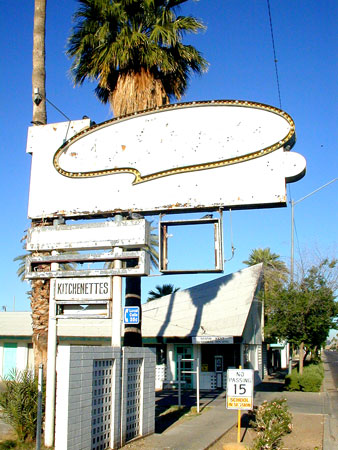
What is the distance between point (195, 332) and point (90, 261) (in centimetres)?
1397

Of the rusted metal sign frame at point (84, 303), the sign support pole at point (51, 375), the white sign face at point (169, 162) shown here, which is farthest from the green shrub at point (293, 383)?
the sign support pole at point (51, 375)

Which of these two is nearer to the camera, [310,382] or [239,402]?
[239,402]

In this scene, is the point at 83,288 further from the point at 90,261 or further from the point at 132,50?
the point at 132,50

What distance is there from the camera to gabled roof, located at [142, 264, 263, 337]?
25.2 m

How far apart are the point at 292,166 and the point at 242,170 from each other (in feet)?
3.79

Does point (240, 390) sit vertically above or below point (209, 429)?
above

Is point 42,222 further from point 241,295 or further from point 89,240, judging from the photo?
point 241,295

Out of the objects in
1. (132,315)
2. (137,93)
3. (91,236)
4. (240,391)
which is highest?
(137,93)

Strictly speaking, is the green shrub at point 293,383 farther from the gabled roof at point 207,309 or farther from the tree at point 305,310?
the gabled roof at point 207,309

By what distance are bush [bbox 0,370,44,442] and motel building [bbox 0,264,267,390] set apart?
521 inches

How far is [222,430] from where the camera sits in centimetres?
1330

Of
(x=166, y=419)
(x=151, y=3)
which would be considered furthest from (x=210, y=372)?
(x=151, y=3)

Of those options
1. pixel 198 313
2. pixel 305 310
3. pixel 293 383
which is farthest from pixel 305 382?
pixel 198 313

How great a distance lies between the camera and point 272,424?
11578mm
